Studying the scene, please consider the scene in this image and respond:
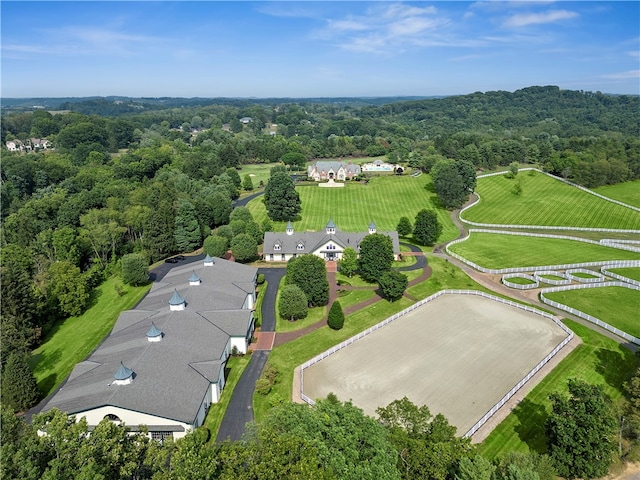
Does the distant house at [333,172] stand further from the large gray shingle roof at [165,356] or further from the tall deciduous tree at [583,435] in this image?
the tall deciduous tree at [583,435]

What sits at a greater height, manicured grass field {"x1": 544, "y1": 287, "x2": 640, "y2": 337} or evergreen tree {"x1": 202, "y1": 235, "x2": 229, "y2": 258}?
evergreen tree {"x1": 202, "y1": 235, "x2": 229, "y2": 258}

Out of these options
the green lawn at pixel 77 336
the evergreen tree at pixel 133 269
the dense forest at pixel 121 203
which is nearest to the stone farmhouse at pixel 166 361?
the green lawn at pixel 77 336

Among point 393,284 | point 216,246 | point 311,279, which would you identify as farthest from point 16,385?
point 393,284

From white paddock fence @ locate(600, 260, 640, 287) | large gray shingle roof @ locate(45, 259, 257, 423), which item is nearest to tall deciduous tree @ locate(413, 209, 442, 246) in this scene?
white paddock fence @ locate(600, 260, 640, 287)

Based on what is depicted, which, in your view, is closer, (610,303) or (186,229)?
(610,303)

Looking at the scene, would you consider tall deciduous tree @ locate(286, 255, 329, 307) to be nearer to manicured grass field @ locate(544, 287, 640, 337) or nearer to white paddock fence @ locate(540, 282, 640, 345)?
white paddock fence @ locate(540, 282, 640, 345)

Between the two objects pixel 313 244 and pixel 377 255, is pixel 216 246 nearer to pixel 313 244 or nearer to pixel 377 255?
pixel 313 244

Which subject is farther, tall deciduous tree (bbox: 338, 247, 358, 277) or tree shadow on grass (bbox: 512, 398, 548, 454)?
tall deciduous tree (bbox: 338, 247, 358, 277)

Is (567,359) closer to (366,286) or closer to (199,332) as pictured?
(366,286)
